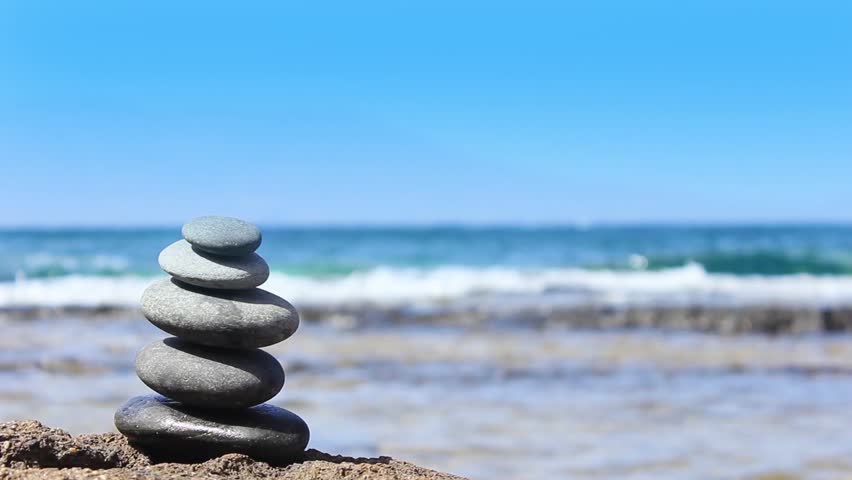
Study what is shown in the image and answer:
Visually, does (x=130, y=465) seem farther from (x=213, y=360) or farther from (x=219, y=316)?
(x=219, y=316)

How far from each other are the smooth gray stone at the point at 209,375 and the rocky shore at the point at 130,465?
289 millimetres

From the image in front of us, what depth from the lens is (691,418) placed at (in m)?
7.95

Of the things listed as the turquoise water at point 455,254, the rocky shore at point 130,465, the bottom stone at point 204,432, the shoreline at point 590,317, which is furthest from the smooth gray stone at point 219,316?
the turquoise water at point 455,254

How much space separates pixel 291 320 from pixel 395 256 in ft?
132

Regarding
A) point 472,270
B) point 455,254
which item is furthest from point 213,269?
point 455,254

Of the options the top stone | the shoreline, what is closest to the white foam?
the shoreline

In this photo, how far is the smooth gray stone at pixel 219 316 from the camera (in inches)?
170

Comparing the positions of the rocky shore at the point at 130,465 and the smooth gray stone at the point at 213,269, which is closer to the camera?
the rocky shore at the point at 130,465

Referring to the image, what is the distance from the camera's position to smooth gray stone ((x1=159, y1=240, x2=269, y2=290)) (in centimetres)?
437

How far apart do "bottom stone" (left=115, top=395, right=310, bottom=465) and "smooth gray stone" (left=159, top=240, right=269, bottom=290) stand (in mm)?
588

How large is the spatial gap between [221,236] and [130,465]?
1.09 meters

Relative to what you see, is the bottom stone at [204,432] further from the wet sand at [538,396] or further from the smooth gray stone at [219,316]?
the wet sand at [538,396]

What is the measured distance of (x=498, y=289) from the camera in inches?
987

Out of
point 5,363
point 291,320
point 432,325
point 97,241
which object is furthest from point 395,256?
point 291,320
